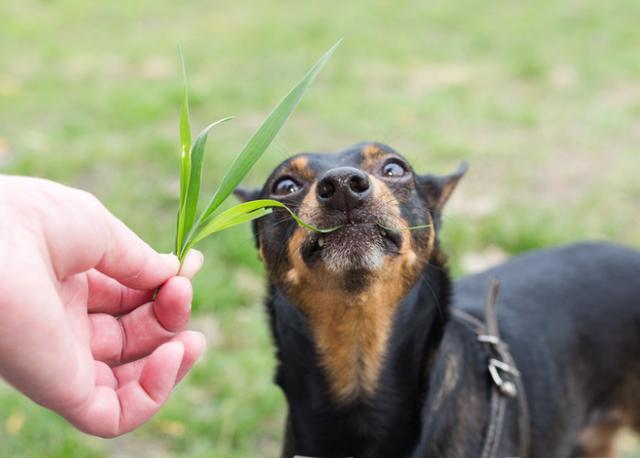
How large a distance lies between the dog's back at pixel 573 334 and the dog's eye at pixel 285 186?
985mm

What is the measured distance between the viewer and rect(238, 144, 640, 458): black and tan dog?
2.28 m

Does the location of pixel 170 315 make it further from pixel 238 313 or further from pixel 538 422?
pixel 238 313

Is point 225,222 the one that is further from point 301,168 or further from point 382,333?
point 382,333

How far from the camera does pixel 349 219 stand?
2238 millimetres

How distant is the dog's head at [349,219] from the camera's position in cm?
222

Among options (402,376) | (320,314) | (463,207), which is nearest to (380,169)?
(320,314)

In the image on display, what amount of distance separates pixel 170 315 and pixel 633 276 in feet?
7.48

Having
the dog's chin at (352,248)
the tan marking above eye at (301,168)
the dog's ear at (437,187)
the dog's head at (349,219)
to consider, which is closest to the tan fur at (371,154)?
the dog's head at (349,219)

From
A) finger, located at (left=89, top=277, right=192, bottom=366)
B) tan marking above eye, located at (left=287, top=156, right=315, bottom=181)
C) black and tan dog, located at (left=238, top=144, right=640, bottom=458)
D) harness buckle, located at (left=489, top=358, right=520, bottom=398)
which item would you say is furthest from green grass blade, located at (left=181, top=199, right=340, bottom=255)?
harness buckle, located at (left=489, top=358, right=520, bottom=398)

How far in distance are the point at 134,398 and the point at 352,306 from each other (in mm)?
767

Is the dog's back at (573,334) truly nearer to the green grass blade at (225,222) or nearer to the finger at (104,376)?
the green grass blade at (225,222)

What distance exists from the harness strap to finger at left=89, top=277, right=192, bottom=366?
3.97ft

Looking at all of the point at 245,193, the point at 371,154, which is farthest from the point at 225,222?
the point at 245,193

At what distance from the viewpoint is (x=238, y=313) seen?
4.31 m
